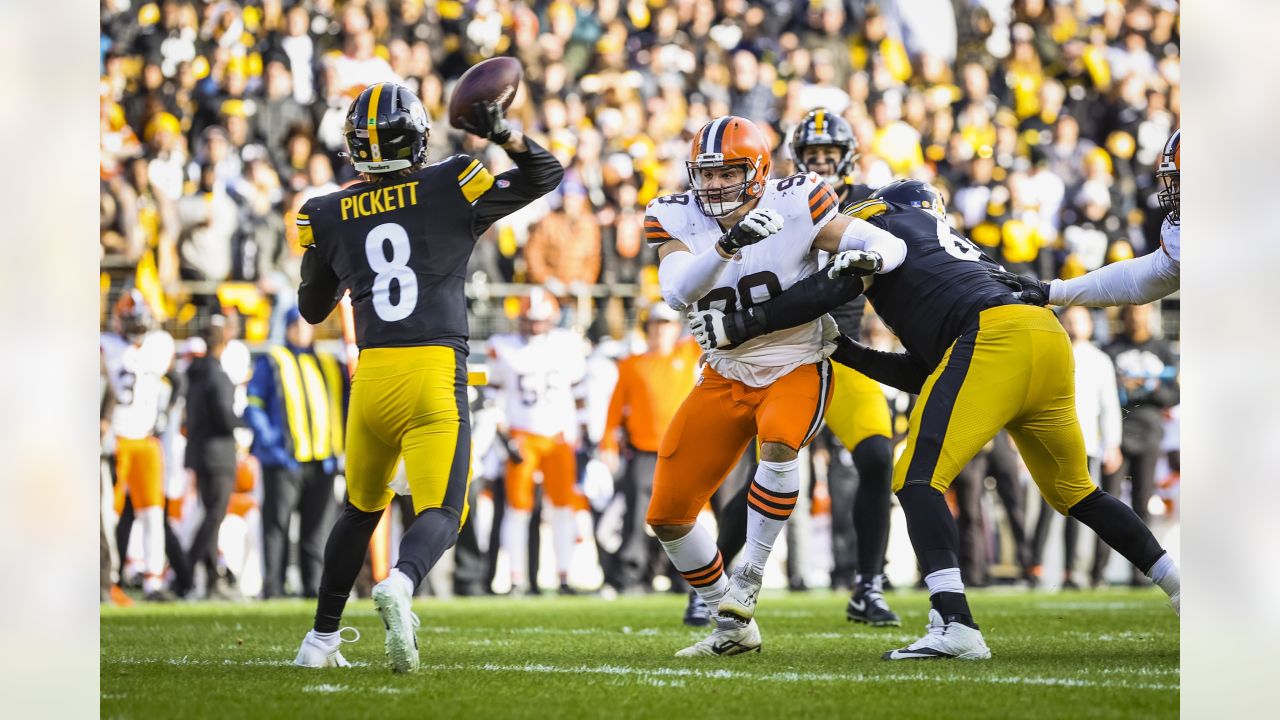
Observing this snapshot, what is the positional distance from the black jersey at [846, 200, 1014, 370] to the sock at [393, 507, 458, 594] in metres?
1.82

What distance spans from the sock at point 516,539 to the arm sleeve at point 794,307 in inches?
218

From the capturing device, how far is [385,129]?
5215 millimetres

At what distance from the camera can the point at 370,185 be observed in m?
5.32

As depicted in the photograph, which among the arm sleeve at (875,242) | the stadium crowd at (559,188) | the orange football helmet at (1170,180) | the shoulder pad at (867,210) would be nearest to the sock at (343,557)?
the arm sleeve at (875,242)

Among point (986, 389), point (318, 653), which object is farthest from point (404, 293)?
point (986, 389)

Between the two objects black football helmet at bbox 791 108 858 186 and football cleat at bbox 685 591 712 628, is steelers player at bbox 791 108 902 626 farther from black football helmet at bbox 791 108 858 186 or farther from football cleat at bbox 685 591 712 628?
football cleat at bbox 685 591 712 628

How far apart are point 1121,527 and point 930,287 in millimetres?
1165

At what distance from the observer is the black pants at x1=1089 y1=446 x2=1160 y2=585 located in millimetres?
11088

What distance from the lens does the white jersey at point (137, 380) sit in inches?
408

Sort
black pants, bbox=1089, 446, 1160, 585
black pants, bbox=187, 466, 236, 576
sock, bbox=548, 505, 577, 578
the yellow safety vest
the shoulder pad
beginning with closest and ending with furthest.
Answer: the shoulder pad
black pants, bbox=187, 466, 236, 576
the yellow safety vest
sock, bbox=548, 505, 577, 578
black pants, bbox=1089, 446, 1160, 585

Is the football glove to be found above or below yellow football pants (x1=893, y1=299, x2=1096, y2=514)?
above

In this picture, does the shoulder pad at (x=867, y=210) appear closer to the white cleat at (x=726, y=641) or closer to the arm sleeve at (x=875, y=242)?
the arm sleeve at (x=875, y=242)

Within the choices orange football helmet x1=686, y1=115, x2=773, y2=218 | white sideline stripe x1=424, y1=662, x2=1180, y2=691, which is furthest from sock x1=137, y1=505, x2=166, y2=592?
orange football helmet x1=686, y1=115, x2=773, y2=218
